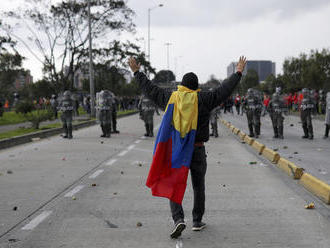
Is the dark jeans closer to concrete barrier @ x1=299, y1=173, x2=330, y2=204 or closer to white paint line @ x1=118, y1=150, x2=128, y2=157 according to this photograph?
concrete barrier @ x1=299, y1=173, x2=330, y2=204

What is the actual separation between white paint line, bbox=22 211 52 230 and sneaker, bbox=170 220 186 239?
1581mm

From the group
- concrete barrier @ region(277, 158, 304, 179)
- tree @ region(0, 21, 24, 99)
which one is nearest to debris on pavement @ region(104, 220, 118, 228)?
concrete barrier @ region(277, 158, 304, 179)

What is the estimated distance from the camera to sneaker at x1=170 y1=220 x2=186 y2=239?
193 inches

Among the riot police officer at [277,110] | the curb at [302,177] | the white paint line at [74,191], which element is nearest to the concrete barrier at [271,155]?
the curb at [302,177]

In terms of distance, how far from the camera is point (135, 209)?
6293 mm

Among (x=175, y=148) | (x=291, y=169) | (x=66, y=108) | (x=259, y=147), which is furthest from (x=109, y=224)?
(x=66, y=108)

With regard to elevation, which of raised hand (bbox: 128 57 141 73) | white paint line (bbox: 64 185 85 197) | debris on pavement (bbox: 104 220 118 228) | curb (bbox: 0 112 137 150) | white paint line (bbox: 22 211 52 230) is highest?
raised hand (bbox: 128 57 141 73)

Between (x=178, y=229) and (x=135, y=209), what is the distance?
4.85 ft

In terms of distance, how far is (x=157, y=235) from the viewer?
5.11 m

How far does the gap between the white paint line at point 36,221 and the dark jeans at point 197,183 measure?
5.23 ft

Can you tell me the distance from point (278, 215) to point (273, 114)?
439 inches

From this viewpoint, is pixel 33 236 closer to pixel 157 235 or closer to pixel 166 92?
pixel 157 235

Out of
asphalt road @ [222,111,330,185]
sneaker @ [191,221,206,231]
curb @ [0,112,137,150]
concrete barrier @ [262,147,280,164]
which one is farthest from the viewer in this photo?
curb @ [0,112,137,150]

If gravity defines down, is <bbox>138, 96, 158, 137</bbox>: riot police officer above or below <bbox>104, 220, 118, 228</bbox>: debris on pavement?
above
